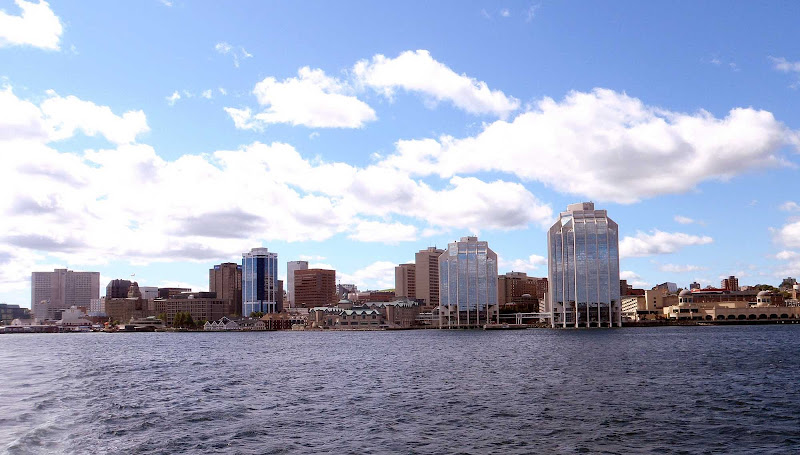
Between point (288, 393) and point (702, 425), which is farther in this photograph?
point (288, 393)

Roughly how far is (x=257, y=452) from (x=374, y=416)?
14438mm

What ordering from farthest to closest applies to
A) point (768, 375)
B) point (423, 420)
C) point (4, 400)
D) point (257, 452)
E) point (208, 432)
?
1. point (768, 375)
2. point (4, 400)
3. point (423, 420)
4. point (208, 432)
5. point (257, 452)

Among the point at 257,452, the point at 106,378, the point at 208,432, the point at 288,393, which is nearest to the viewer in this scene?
the point at 257,452

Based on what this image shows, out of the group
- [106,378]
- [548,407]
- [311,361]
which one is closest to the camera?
[548,407]

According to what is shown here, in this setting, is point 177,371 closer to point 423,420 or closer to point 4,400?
point 4,400

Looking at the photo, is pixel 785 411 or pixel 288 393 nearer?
pixel 785 411

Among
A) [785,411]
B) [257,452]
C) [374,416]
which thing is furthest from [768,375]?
[257,452]

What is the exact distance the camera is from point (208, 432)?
49000mm

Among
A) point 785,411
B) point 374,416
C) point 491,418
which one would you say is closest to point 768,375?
point 785,411

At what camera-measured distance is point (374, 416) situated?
55312 millimetres

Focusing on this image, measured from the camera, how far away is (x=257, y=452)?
42.4 metres

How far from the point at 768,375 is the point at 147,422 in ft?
217

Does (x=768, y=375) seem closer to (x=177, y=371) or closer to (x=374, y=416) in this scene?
(x=374, y=416)

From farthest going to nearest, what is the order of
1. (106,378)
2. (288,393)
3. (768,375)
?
(106,378) < (768,375) < (288,393)
